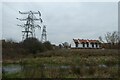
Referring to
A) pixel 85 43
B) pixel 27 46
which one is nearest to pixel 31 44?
pixel 27 46

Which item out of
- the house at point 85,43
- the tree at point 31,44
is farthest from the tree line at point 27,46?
the house at point 85,43

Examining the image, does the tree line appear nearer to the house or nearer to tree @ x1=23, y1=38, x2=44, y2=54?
tree @ x1=23, y1=38, x2=44, y2=54

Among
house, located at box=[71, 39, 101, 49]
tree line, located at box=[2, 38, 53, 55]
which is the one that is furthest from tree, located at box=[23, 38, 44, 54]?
house, located at box=[71, 39, 101, 49]

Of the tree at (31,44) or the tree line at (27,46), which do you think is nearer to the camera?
the tree line at (27,46)

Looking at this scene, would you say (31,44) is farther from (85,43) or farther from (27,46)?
(85,43)

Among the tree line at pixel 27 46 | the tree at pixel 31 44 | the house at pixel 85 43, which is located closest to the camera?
the tree line at pixel 27 46

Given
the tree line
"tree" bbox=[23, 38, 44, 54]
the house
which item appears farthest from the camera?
the house

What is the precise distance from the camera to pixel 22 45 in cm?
3634

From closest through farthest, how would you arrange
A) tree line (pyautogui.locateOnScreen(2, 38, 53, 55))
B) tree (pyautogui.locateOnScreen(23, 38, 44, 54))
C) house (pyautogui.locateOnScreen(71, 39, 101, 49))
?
tree line (pyautogui.locateOnScreen(2, 38, 53, 55)) → tree (pyautogui.locateOnScreen(23, 38, 44, 54)) → house (pyautogui.locateOnScreen(71, 39, 101, 49))

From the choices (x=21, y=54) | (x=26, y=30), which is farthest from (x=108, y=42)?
(x=21, y=54)

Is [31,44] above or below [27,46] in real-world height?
above

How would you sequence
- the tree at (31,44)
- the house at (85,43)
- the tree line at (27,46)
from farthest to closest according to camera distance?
1. the house at (85,43)
2. the tree at (31,44)
3. the tree line at (27,46)

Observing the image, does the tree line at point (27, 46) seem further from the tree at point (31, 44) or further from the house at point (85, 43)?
the house at point (85, 43)

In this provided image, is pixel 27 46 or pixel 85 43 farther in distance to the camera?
pixel 85 43
